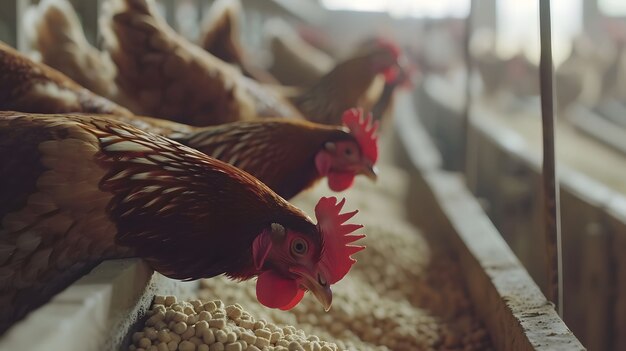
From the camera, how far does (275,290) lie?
4.03ft

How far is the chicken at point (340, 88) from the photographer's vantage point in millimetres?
2926

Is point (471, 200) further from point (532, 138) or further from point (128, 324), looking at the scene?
point (532, 138)

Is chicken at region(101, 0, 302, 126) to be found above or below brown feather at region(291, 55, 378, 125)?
below

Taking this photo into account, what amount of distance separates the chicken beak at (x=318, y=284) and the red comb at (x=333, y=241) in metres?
0.01

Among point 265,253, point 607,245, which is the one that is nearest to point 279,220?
point 265,253

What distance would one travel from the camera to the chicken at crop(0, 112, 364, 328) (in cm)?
111

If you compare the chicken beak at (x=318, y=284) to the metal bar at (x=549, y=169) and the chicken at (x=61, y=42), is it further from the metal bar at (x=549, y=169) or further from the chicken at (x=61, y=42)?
the chicken at (x=61, y=42)

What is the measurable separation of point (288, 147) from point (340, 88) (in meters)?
1.34

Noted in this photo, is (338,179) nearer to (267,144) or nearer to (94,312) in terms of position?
(267,144)

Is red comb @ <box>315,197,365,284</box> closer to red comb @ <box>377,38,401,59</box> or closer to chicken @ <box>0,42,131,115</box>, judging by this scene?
chicken @ <box>0,42,131,115</box>

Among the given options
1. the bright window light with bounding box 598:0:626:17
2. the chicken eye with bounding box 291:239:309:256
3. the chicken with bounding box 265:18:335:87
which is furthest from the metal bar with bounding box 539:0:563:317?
the bright window light with bounding box 598:0:626:17

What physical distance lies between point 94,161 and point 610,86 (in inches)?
303

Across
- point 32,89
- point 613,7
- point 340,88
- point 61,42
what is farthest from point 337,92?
point 613,7

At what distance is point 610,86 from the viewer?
786 cm
